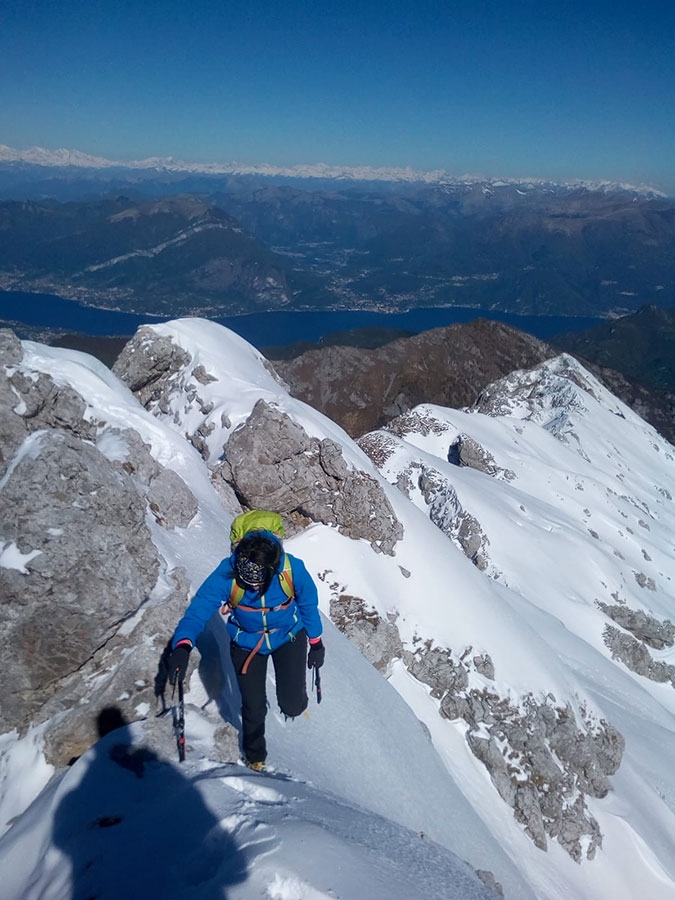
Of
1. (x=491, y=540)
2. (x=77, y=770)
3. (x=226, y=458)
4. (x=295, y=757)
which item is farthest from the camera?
(x=491, y=540)

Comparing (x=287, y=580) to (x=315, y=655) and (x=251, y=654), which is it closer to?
(x=251, y=654)

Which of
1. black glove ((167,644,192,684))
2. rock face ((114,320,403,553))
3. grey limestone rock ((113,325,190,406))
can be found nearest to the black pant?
black glove ((167,644,192,684))

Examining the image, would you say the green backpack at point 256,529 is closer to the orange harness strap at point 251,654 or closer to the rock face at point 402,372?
the orange harness strap at point 251,654

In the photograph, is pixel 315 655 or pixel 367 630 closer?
pixel 315 655

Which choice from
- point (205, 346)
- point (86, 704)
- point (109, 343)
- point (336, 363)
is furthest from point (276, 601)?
point (109, 343)

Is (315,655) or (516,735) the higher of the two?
(315,655)

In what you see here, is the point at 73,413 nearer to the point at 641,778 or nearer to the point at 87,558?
the point at 87,558

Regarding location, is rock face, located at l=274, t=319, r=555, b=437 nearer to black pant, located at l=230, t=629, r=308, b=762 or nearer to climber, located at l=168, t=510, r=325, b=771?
black pant, located at l=230, t=629, r=308, b=762

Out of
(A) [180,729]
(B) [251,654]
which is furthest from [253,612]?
(A) [180,729]
